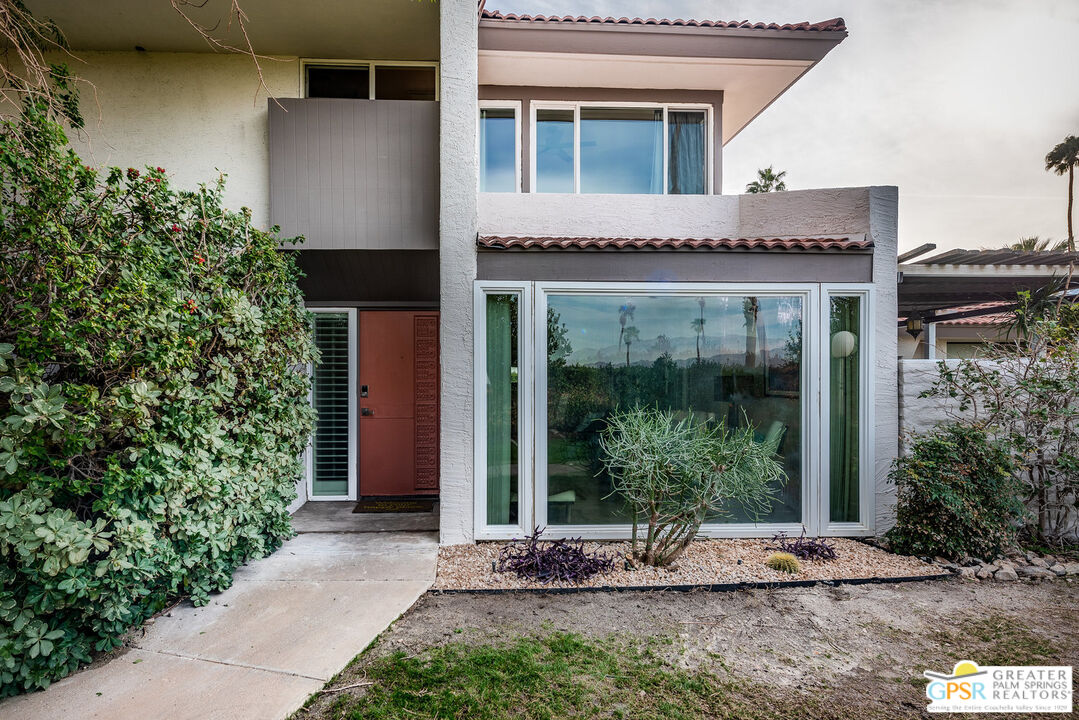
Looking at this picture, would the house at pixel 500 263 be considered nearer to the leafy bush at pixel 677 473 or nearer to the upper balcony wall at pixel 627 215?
the upper balcony wall at pixel 627 215

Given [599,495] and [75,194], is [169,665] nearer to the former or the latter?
[75,194]

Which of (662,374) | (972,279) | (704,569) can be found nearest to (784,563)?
(704,569)

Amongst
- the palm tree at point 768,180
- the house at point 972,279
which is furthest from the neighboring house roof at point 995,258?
the palm tree at point 768,180

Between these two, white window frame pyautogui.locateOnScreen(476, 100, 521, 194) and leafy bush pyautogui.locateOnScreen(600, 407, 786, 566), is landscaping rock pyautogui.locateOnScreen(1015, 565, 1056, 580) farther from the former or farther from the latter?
white window frame pyautogui.locateOnScreen(476, 100, 521, 194)

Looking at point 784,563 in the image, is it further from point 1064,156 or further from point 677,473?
point 1064,156

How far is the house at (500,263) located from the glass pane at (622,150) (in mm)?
514

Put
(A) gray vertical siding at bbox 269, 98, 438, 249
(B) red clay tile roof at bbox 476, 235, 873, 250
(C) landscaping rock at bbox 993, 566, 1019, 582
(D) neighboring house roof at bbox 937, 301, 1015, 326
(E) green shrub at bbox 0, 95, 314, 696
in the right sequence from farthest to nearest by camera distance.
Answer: (D) neighboring house roof at bbox 937, 301, 1015, 326
(A) gray vertical siding at bbox 269, 98, 438, 249
(B) red clay tile roof at bbox 476, 235, 873, 250
(C) landscaping rock at bbox 993, 566, 1019, 582
(E) green shrub at bbox 0, 95, 314, 696

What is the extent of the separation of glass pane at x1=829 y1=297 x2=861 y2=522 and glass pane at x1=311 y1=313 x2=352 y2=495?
6265mm

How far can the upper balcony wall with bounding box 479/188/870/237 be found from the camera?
23.6 feet

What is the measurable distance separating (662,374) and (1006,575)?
147 inches

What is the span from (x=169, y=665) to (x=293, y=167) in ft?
16.8

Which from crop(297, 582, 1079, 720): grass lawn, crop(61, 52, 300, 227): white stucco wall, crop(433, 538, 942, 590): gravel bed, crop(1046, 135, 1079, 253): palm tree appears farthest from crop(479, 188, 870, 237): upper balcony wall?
crop(1046, 135, 1079, 253): palm tree

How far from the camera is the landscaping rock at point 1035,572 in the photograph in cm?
479

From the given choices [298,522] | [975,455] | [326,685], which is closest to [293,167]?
[298,522]
